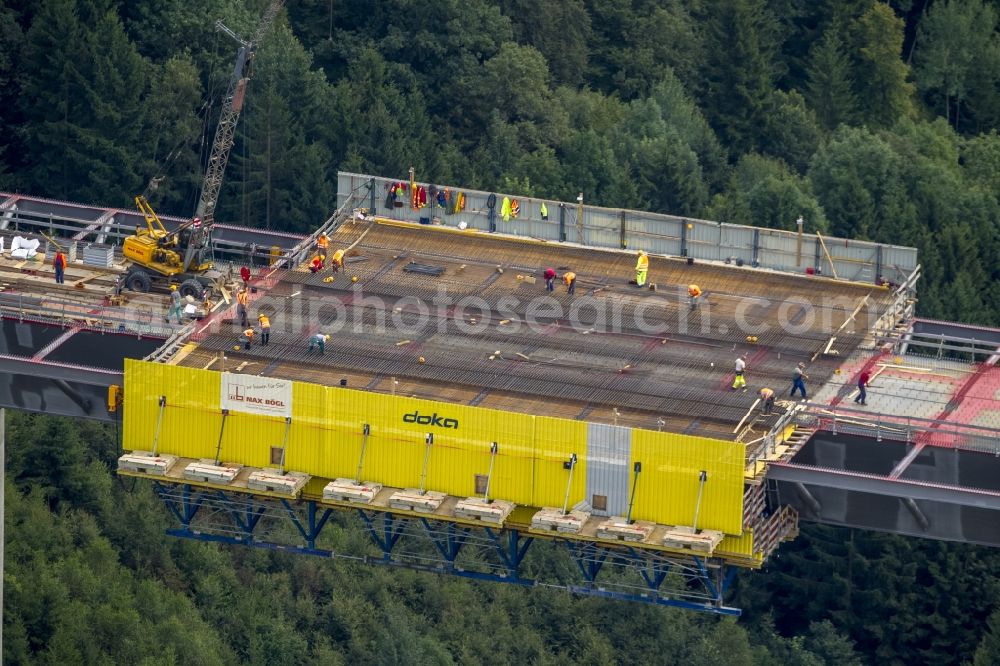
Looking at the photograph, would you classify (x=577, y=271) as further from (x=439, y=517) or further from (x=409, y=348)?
(x=439, y=517)

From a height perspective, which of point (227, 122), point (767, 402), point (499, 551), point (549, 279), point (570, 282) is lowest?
point (499, 551)

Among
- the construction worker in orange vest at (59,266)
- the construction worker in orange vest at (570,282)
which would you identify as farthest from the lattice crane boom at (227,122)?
the construction worker in orange vest at (570,282)

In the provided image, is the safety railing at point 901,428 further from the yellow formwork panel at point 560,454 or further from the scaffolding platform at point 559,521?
the scaffolding platform at point 559,521

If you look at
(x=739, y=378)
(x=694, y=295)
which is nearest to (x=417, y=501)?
(x=739, y=378)

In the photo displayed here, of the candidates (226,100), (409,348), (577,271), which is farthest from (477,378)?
(226,100)

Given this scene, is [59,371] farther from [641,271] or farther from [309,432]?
[641,271]

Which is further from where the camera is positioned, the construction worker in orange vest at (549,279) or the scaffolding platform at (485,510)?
the construction worker in orange vest at (549,279)
